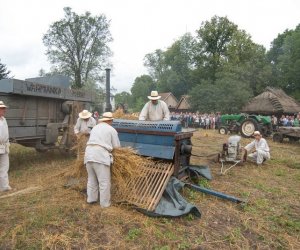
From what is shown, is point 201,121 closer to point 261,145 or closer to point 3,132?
point 261,145

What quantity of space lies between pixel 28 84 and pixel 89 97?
9.28 ft

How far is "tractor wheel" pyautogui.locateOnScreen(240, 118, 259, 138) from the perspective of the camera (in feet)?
57.0

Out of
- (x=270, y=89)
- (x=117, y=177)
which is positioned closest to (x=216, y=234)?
(x=117, y=177)

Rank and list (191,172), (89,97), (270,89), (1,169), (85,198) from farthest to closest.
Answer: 1. (270,89)
2. (89,97)
3. (191,172)
4. (1,169)
5. (85,198)

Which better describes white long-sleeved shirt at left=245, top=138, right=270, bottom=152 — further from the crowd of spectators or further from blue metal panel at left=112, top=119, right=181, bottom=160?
the crowd of spectators

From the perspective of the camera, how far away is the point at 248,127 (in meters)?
17.6

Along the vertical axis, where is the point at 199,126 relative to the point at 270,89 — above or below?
below

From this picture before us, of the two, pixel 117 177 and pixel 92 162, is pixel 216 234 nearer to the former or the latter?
pixel 117 177

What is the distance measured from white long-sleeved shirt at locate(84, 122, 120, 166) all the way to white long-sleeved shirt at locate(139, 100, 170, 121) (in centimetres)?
204

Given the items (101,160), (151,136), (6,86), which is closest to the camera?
(101,160)

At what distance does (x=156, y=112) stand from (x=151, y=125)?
1.12m

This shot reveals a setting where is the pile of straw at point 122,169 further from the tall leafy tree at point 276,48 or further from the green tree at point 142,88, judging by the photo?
the green tree at point 142,88

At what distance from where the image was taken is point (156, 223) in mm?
4461

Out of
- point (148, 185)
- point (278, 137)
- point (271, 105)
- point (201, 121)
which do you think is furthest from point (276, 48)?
point (148, 185)
